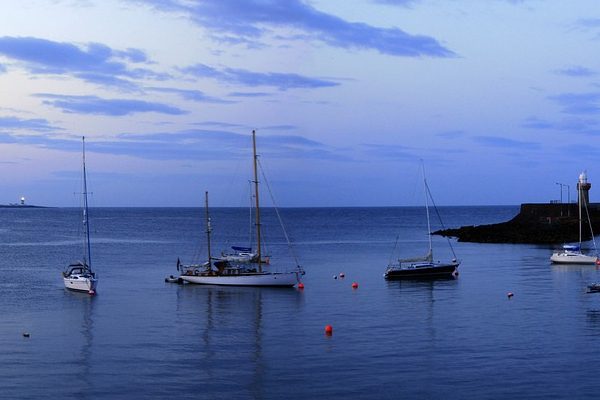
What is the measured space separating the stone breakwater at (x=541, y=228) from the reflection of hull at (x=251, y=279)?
59478 mm

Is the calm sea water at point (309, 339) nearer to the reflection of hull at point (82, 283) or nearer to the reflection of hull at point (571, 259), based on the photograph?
the reflection of hull at point (82, 283)

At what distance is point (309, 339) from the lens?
36344 mm

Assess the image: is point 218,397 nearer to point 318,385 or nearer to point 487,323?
point 318,385

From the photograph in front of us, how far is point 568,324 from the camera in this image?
1553 inches

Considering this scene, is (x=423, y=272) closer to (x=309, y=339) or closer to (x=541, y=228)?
(x=309, y=339)

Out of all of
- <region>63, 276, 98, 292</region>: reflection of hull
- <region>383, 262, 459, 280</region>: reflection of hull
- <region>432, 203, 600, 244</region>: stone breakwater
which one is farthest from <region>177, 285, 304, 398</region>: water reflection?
<region>432, 203, 600, 244</region>: stone breakwater

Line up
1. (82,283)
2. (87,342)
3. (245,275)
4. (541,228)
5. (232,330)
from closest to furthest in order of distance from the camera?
(87,342) < (232,330) < (82,283) < (245,275) < (541,228)

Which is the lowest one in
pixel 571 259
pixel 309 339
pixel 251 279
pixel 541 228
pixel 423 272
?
pixel 309 339

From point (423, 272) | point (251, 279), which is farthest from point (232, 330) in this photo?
point (423, 272)

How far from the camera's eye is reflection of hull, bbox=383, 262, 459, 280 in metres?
63.1

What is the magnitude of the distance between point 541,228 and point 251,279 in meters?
75.5

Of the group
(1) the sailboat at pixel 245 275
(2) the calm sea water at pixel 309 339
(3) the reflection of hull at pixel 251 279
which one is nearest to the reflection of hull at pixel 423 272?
(2) the calm sea water at pixel 309 339

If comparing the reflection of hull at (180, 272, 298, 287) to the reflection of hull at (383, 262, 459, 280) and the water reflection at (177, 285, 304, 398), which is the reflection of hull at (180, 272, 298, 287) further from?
the reflection of hull at (383, 262, 459, 280)

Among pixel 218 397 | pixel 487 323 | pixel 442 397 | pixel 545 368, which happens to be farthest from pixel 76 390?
pixel 487 323
